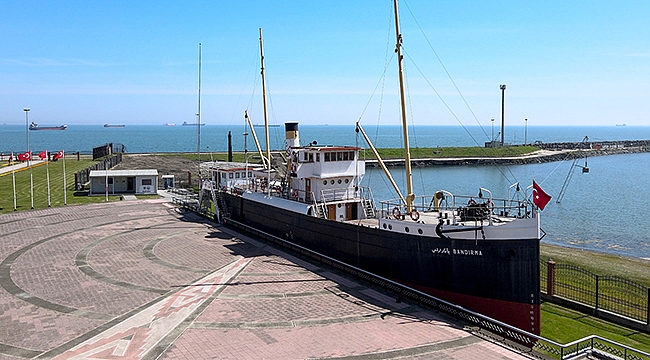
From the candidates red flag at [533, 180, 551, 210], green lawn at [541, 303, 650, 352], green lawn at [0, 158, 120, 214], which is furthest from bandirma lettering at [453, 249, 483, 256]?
green lawn at [0, 158, 120, 214]

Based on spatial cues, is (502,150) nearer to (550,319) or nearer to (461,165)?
(461,165)

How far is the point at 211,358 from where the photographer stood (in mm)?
15500

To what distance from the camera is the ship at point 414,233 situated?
61.4 feet

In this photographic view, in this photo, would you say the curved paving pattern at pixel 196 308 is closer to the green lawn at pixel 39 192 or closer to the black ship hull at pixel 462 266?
the black ship hull at pixel 462 266

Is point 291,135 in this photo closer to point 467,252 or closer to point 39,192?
point 467,252

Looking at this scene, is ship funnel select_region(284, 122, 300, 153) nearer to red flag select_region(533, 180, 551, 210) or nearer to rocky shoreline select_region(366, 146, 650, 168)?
red flag select_region(533, 180, 551, 210)

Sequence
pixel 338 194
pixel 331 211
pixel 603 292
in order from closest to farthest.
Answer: pixel 603 292, pixel 331 211, pixel 338 194

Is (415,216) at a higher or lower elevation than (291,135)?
lower

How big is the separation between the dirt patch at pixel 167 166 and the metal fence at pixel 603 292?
46959 millimetres

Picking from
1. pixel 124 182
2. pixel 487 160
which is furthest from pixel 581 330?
pixel 487 160

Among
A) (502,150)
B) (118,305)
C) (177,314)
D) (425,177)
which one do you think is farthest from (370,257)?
(502,150)

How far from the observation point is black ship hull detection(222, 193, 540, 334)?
61.1 ft

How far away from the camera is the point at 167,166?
75.9 metres

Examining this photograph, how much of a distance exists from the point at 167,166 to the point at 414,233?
61.1 metres
